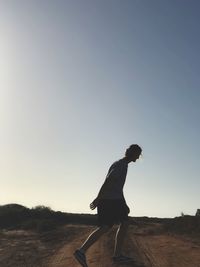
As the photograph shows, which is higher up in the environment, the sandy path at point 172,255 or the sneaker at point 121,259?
the sandy path at point 172,255

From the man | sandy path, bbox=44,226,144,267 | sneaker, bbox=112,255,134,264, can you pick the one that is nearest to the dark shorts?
the man

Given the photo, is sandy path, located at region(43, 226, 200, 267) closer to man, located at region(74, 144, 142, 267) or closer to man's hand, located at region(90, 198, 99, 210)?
man, located at region(74, 144, 142, 267)

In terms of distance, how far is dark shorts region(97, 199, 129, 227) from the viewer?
26.1ft

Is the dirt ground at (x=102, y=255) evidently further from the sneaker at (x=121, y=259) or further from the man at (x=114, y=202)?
the man at (x=114, y=202)

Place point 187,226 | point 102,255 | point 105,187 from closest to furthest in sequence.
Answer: point 105,187, point 102,255, point 187,226

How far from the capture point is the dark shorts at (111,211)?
795 centimetres

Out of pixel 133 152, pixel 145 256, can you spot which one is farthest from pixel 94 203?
pixel 145 256

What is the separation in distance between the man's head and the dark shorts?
0.77 m

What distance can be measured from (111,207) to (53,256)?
4.21 metres

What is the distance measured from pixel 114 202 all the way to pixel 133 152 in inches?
36.8

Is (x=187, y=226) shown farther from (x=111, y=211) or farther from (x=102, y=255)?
(x=111, y=211)

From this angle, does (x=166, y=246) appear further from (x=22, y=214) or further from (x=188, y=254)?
(x=22, y=214)

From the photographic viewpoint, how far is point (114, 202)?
8.05m

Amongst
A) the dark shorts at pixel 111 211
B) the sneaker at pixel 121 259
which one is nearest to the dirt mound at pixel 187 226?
the sneaker at pixel 121 259
